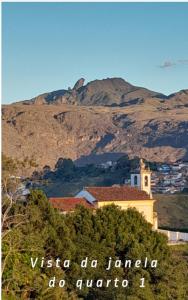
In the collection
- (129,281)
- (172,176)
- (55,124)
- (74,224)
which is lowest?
(129,281)

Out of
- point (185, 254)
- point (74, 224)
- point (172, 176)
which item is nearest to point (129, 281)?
point (74, 224)

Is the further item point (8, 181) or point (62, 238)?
point (62, 238)

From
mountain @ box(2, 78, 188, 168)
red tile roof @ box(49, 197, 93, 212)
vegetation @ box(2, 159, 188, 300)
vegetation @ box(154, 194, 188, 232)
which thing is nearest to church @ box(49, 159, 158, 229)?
red tile roof @ box(49, 197, 93, 212)

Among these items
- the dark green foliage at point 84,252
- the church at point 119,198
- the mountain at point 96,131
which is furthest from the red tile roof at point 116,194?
the mountain at point 96,131

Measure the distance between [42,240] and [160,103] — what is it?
173 metres

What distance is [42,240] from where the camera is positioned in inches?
700

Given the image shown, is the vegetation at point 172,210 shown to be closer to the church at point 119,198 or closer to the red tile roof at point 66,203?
the church at point 119,198

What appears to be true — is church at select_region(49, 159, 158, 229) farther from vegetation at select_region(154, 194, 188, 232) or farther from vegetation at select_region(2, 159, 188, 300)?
vegetation at select_region(2, 159, 188, 300)

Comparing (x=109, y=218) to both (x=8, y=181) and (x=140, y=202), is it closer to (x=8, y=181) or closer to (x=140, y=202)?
(x=8, y=181)

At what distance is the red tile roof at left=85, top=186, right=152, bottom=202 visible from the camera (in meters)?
37.2

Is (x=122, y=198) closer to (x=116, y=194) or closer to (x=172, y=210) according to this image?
(x=116, y=194)

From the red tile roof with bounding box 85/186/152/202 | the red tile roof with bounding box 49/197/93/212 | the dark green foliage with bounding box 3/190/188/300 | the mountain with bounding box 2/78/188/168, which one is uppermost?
the mountain with bounding box 2/78/188/168

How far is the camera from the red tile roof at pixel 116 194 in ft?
122

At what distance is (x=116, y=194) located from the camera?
37.9 metres
